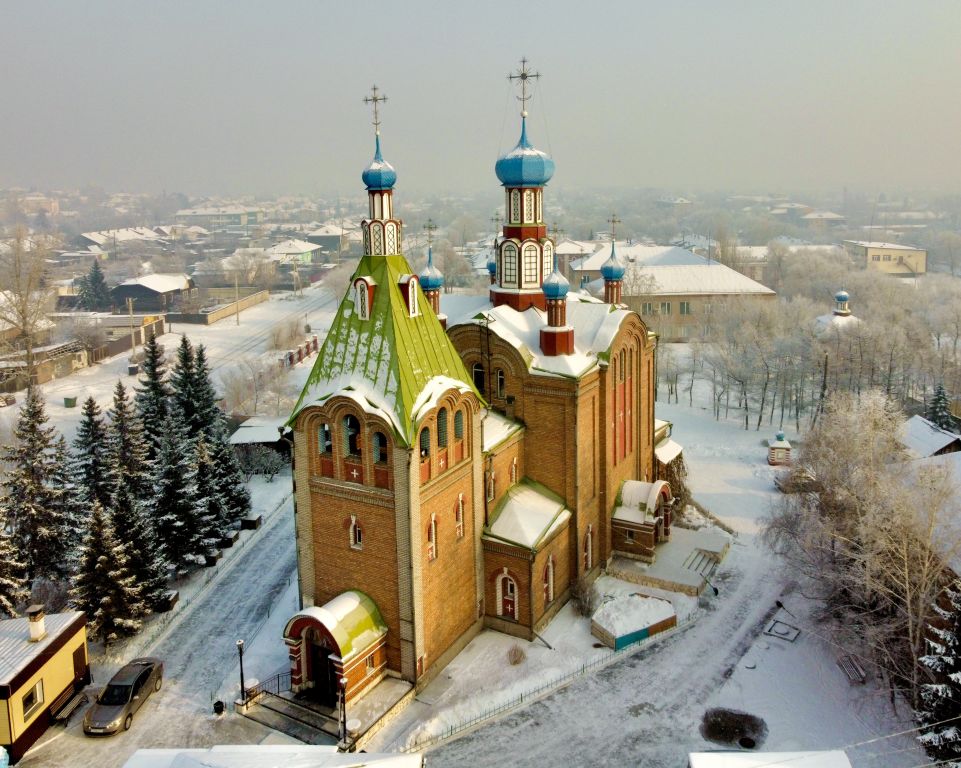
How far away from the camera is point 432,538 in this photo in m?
18.2

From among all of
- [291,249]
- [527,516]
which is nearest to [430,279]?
[527,516]

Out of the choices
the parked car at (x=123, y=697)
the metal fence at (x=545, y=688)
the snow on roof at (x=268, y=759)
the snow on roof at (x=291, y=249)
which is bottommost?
the metal fence at (x=545, y=688)

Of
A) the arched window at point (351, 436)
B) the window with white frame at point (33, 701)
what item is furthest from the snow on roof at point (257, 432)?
the window with white frame at point (33, 701)

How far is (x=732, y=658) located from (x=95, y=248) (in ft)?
436

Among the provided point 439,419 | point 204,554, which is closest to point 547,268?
point 439,419

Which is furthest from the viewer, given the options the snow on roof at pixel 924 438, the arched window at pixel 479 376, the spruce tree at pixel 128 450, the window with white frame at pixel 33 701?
the snow on roof at pixel 924 438

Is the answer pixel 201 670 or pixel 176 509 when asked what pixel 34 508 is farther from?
pixel 201 670

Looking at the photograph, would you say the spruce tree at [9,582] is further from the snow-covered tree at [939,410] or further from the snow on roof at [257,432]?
the snow-covered tree at [939,410]

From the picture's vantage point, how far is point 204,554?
81.5 ft

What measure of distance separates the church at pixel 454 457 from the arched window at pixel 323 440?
32 millimetres

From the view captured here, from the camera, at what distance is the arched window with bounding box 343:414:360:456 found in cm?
1772

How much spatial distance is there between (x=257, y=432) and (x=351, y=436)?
1762cm

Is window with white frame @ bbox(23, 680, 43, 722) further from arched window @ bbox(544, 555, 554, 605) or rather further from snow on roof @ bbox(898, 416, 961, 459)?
snow on roof @ bbox(898, 416, 961, 459)

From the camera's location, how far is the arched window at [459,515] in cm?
1911
